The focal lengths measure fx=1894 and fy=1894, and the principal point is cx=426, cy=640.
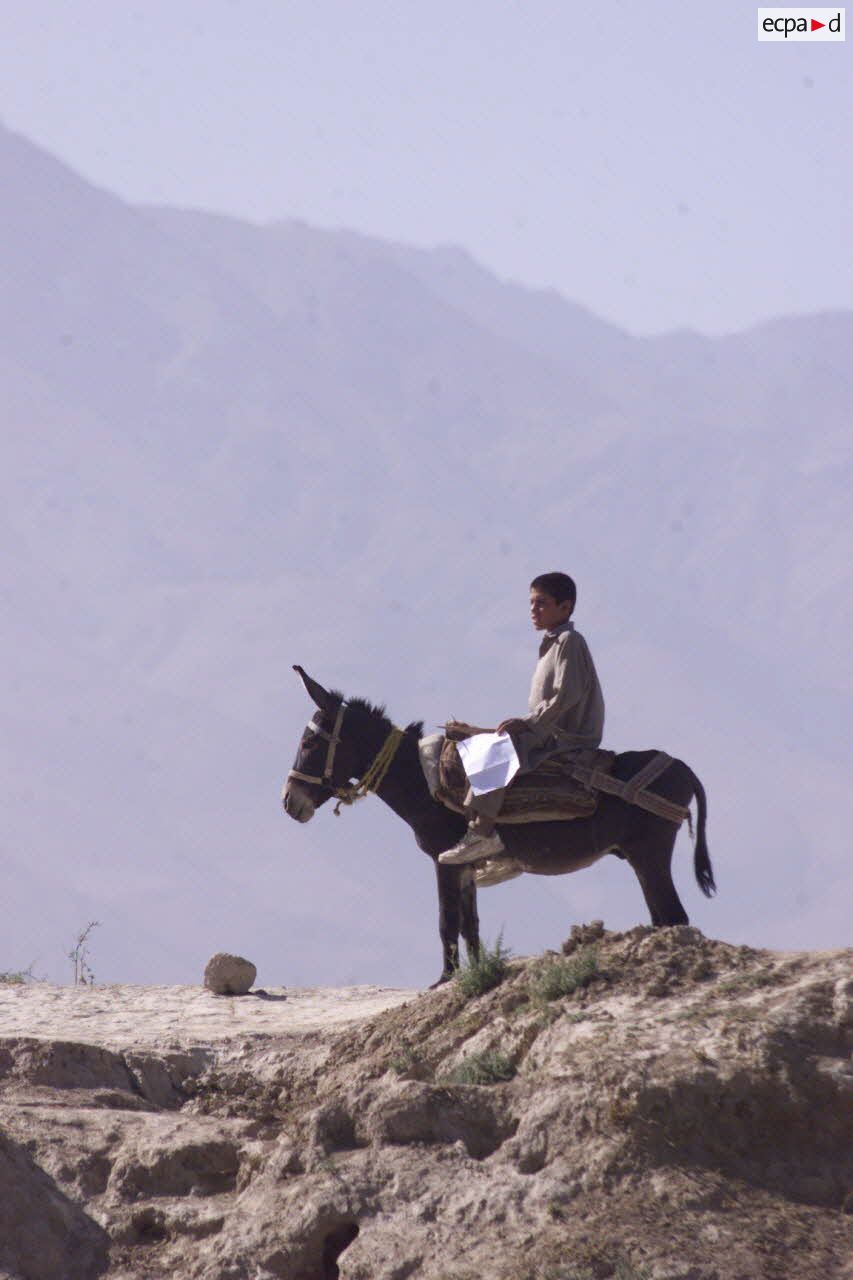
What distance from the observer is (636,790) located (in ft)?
37.7

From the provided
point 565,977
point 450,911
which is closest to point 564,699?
point 450,911

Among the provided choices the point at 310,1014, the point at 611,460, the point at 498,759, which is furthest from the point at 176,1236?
the point at 611,460

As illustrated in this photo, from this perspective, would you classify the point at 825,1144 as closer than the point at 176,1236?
Yes

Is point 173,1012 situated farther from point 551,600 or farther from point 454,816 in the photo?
point 551,600

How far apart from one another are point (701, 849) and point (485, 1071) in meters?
Answer: 3.46

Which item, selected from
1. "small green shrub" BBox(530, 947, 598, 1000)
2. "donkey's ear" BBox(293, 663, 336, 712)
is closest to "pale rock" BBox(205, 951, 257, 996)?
"donkey's ear" BBox(293, 663, 336, 712)

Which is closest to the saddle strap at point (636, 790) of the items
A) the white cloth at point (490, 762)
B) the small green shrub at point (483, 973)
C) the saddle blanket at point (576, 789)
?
the saddle blanket at point (576, 789)

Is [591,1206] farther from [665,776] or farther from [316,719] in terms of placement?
[316,719]

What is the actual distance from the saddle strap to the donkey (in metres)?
0.05

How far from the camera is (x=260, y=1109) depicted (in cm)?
1028

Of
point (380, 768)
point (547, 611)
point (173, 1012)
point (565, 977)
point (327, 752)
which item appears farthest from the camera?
point (173, 1012)

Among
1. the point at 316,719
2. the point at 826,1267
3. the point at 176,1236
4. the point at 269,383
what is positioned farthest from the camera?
the point at 269,383

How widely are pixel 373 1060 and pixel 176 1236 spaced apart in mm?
1539

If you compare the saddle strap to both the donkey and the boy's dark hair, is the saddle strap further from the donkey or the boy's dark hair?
the boy's dark hair
